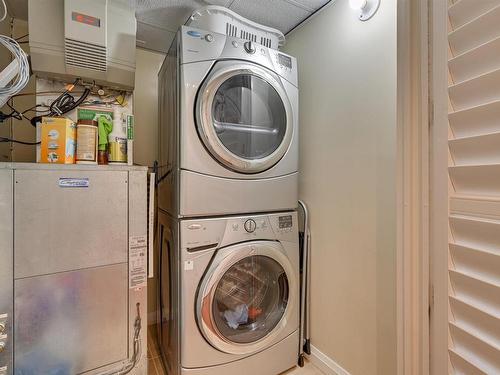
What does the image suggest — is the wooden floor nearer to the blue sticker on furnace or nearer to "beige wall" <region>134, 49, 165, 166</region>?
"beige wall" <region>134, 49, 165, 166</region>

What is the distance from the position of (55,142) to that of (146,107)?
3.59ft

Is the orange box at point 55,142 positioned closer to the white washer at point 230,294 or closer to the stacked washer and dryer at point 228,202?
the stacked washer and dryer at point 228,202

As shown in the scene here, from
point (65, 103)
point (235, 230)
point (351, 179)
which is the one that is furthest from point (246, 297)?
point (65, 103)

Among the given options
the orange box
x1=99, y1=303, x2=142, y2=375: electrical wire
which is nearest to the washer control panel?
x1=99, y1=303, x2=142, y2=375: electrical wire

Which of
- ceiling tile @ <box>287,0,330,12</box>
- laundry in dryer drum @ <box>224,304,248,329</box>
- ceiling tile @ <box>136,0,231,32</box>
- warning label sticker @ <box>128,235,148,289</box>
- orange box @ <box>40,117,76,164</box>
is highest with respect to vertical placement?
ceiling tile @ <box>287,0,330,12</box>

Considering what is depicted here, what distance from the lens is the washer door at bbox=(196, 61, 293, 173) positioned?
4.18ft

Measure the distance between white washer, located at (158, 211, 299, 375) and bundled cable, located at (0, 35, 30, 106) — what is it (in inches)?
33.0

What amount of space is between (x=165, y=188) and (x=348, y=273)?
1.24 meters

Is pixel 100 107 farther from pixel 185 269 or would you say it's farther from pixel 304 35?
pixel 304 35

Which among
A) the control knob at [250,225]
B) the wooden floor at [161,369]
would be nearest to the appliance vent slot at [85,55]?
the control knob at [250,225]

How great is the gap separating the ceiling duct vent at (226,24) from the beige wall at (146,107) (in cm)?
73

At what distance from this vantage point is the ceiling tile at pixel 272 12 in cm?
156

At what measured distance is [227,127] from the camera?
1378 millimetres

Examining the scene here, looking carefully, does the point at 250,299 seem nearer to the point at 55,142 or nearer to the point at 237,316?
the point at 237,316
